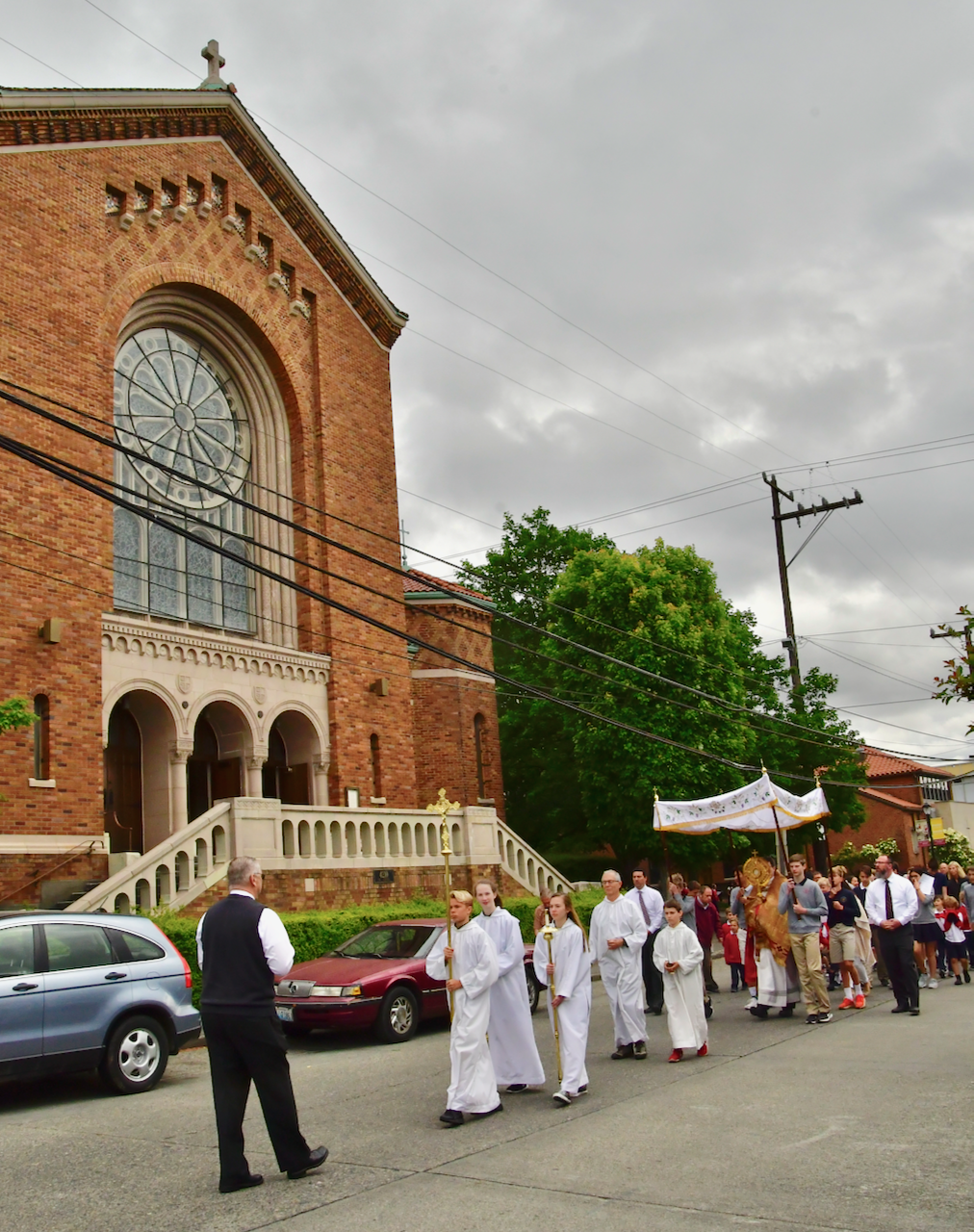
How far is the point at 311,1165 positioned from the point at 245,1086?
58 centimetres

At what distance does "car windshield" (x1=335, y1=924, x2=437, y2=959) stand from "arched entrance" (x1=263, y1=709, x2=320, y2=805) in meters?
9.05

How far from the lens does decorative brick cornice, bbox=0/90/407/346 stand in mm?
19875

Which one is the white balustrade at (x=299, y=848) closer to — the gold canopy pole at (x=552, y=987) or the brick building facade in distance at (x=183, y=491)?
the brick building facade in distance at (x=183, y=491)

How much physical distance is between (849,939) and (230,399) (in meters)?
16.4

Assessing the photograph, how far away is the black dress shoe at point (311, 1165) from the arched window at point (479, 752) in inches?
862

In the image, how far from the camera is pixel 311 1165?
6.41 meters

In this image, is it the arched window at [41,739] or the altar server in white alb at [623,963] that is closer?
the altar server in white alb at [623,963]

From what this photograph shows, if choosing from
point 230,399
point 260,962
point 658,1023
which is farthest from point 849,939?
point 230,399

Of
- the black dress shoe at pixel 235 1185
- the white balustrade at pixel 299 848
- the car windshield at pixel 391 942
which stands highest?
the white balustrade at pixel 299 848

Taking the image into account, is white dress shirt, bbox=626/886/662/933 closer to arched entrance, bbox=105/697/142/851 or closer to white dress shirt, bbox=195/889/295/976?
white dress shirt, bbox=195/889/295/976

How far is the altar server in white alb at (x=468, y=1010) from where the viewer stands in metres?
7.98

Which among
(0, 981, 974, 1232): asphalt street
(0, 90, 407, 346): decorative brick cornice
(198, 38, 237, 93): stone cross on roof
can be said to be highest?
(198, 38, 237, 93): stone cross on roof

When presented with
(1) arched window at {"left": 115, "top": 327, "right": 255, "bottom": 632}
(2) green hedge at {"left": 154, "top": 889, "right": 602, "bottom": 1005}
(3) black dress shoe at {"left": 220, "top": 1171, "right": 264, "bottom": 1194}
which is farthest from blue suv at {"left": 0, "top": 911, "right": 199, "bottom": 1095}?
(1) arched window at {"left": 115, "top": 327, "right": 255, "bottom": 632}

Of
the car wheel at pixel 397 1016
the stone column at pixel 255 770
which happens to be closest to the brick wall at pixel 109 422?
the stone column at pixel 255 770
